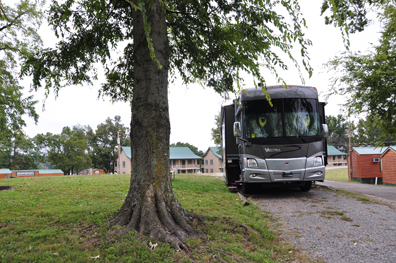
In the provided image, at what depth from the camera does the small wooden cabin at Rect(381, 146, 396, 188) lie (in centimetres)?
2578

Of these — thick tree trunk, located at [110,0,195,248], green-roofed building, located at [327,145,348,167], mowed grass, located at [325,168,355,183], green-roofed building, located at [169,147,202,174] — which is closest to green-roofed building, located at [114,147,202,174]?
green-roofed building, located at [169,147,202,174]

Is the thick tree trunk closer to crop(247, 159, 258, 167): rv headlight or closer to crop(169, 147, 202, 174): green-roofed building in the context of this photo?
crop(247, 159, 258, 167): rv headlight

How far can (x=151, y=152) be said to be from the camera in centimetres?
462

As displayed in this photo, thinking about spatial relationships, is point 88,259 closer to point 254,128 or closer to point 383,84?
point 254,128

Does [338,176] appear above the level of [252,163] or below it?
below

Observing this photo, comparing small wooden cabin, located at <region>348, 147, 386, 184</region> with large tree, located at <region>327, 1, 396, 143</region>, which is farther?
small wooden cabin, located at <region>348, 147, 386, 184</region>

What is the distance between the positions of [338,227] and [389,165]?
2643 centimetres

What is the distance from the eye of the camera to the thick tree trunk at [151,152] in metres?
4.33

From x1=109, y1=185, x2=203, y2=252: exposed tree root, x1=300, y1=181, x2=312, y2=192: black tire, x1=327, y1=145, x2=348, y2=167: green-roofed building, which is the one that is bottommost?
x1=327, y1=145, x2=348, y2=167: green-roofed building

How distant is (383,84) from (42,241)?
13485mm

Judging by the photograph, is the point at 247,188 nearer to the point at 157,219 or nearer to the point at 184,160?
the point at 157,219

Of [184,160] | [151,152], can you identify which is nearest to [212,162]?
[184,160]

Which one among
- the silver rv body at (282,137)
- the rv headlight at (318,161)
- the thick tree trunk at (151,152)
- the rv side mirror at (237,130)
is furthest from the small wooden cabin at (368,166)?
the thick tree trunk at (151,152)

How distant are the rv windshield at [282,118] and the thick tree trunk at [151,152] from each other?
5.10 meters
